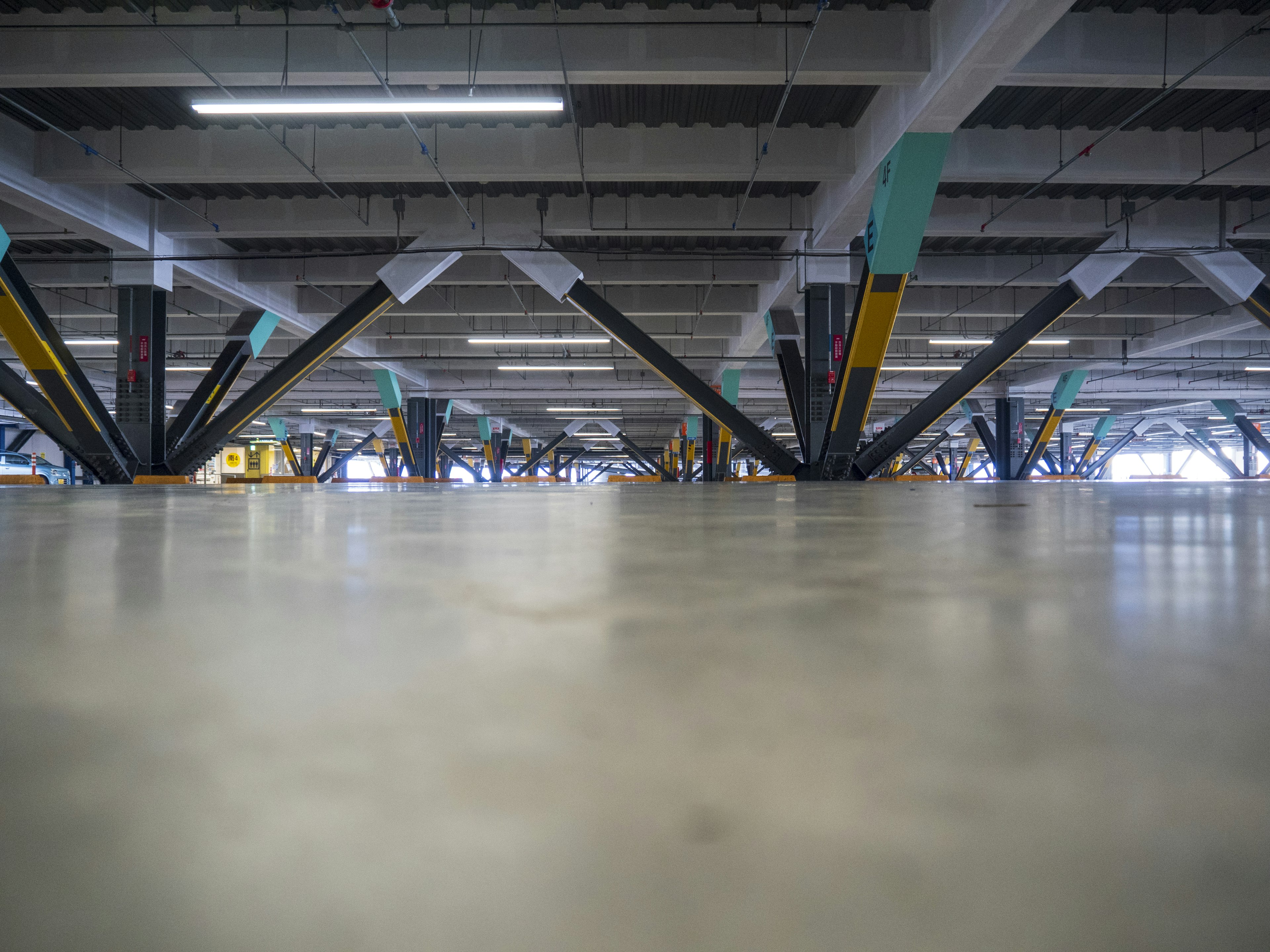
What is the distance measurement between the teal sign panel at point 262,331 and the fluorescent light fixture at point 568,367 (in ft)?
16.6

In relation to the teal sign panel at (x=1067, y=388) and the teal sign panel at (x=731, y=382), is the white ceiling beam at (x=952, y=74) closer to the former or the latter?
the teal sign panel at (x=731, y=382)

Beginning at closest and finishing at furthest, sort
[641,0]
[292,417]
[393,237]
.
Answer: [641,0] → [393,237] → [292,417]

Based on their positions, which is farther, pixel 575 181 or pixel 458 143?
pixel 575 181

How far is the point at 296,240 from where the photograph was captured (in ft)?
36.0

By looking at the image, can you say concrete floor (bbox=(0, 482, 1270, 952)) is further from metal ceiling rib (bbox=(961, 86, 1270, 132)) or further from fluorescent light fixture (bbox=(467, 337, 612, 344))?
fluorescent light fixture (bbox=(467, 337, 612, 344))

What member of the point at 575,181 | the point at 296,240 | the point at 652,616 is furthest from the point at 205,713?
the point at 296,240

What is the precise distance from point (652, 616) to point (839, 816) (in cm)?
45

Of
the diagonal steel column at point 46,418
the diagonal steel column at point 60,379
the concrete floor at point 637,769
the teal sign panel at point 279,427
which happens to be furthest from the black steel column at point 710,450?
the concrete floor at point 637,769

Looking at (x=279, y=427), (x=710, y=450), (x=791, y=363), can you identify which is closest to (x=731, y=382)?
(x=710, y=450)

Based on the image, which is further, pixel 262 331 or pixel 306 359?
pixel 262 331

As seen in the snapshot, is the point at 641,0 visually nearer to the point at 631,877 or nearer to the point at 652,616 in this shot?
the point at 652,616

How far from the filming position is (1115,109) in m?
7.36

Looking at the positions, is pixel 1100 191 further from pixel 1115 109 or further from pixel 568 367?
pixel 568 367

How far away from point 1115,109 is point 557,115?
18.9ft
